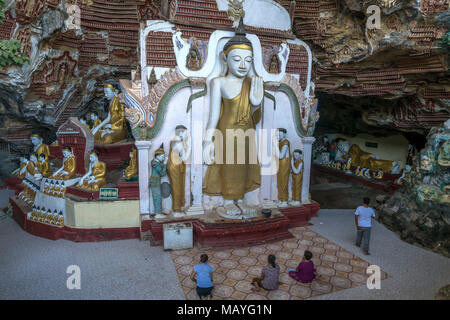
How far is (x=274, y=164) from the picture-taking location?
25.9 ft

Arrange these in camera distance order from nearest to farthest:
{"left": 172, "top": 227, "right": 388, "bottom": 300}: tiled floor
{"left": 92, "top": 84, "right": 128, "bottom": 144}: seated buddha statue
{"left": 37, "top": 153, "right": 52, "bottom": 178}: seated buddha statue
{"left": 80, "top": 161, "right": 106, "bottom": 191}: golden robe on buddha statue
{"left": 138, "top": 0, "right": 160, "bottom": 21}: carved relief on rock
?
{"left": 172, "top": 227, "right": 388, "bottom": 300}: tiled floor < {"left": 80, "top": 161, "right": 106, "bottom": 191}: golden robe on buddha statue < {"left": 37, "top": 153, "right": 52, "bottom": 178}: seated buddha statue < {"left": 92, "top": 84, "right": 128, "bottom": 144}: seated buddha statue < {"left": 138, "top": 0, "right": 160, "bottom": 21}: carved relief on rock

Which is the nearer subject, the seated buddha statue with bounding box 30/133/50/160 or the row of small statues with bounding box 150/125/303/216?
the row of small statues with bounding box 150/125/303/216

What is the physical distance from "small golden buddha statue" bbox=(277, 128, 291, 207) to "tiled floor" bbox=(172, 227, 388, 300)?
126cm

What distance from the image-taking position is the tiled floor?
16.6 feet

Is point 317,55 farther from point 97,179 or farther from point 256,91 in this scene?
point 97,179

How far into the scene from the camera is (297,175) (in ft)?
26.6

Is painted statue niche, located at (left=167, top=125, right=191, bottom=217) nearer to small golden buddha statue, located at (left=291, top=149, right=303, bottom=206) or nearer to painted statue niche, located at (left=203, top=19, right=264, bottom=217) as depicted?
painted statue niche, located at (left=203, top=19, right=264, bottom=217)

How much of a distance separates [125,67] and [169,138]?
6.28 meters

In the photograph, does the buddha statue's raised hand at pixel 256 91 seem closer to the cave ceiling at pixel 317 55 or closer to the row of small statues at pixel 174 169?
the row of small statues at pixel 174 169

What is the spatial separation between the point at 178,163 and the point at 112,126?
389 cm

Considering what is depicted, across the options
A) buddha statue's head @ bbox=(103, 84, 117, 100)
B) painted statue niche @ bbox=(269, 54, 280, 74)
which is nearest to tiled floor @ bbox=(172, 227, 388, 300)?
painted statue niche @ bbox=(269, 54, 280, 74)

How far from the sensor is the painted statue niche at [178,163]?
6805 millimetres

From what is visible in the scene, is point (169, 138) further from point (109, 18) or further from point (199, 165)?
point (109, 18)

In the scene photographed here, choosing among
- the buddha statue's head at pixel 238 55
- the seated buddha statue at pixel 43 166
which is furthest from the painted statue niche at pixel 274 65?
the seated buddha statue at pixel 43 166
